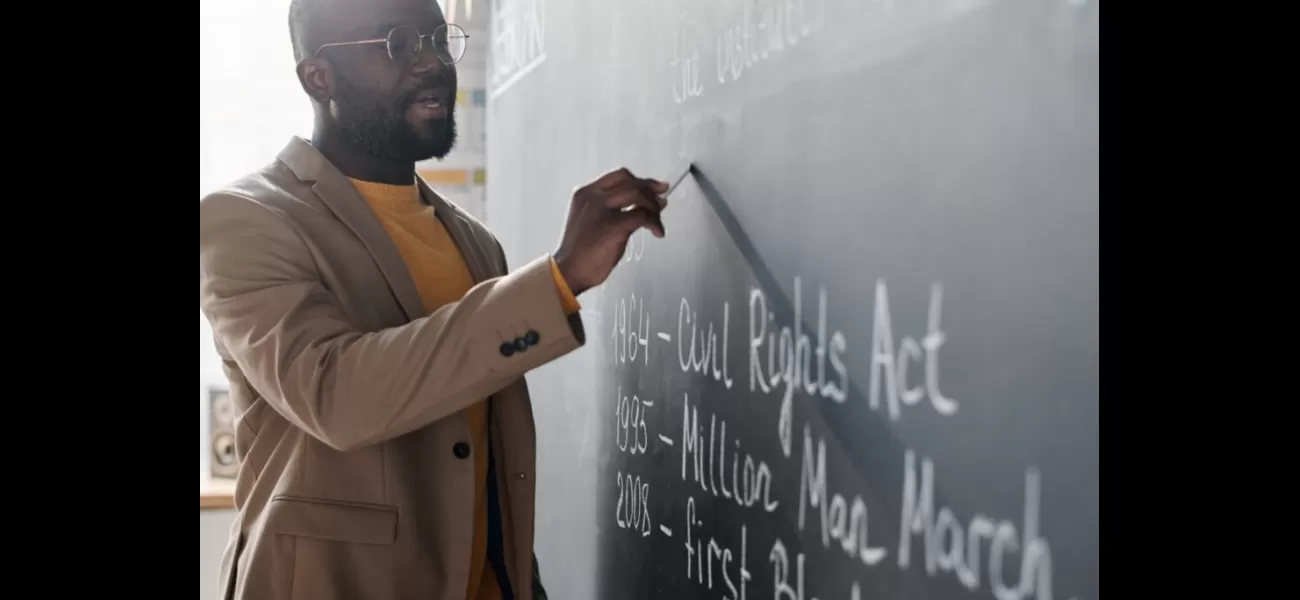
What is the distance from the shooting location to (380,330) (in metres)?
1.53

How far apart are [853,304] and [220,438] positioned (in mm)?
3476

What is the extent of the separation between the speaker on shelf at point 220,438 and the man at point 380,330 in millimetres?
2634

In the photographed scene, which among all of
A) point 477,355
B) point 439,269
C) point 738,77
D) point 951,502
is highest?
point 738,77

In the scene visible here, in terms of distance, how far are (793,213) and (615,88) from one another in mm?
838

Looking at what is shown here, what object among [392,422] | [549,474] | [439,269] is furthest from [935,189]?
[549,474]

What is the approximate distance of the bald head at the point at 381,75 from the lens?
168 centimetres

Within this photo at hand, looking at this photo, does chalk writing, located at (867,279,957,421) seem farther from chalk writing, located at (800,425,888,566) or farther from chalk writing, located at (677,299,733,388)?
chalk writing, located at (677,299,733,388)

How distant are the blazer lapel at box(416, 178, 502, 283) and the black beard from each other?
91 millimetres

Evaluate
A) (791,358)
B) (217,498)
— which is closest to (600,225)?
(791,358)

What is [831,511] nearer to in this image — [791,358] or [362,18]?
[791,358]

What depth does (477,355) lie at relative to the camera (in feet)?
4.40

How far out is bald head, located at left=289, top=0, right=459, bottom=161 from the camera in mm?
1677

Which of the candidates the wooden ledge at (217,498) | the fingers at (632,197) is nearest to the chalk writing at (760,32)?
the fingers at (632,197)
